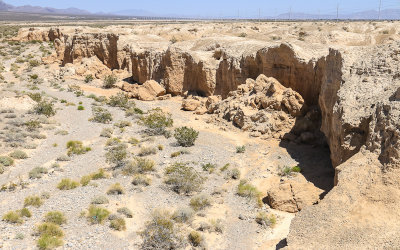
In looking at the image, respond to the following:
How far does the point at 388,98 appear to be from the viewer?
381 inches

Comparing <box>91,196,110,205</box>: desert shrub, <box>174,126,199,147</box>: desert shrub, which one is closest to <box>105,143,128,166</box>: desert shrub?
<box>174,126,199,147</box>: desert shrub

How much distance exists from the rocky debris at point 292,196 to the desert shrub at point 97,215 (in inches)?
206

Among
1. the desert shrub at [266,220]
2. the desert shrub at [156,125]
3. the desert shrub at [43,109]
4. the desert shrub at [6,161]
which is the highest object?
the desert shrub at [43,109]

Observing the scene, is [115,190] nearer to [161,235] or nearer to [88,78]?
[161,235]

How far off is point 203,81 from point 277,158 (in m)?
10.5

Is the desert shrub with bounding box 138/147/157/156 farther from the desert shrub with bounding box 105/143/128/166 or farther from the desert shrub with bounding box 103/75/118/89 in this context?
the desert shrub with bounding box 103/75/118/89

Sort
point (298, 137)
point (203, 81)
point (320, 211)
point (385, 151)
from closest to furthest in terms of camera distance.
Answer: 1. point (320, 211)
2. point (385, 151)
3. point (298, 137)
4. point (203, 81)

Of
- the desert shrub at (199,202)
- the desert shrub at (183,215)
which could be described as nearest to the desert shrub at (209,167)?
the desert shrub at (199,202)

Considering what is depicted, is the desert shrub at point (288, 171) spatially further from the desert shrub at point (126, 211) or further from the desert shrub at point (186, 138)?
the desert shrub at point (126, 211)

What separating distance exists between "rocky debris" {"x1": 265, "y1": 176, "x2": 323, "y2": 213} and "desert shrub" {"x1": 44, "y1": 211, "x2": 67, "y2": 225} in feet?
21.2

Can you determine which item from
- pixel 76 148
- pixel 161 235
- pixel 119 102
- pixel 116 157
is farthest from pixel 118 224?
pixel 119 102

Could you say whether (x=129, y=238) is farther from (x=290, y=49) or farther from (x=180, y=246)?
→ (x=290, y=49)

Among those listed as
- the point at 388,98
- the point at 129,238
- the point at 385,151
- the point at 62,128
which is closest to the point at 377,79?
the point at 388,98

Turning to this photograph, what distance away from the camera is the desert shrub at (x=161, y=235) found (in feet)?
28.7
